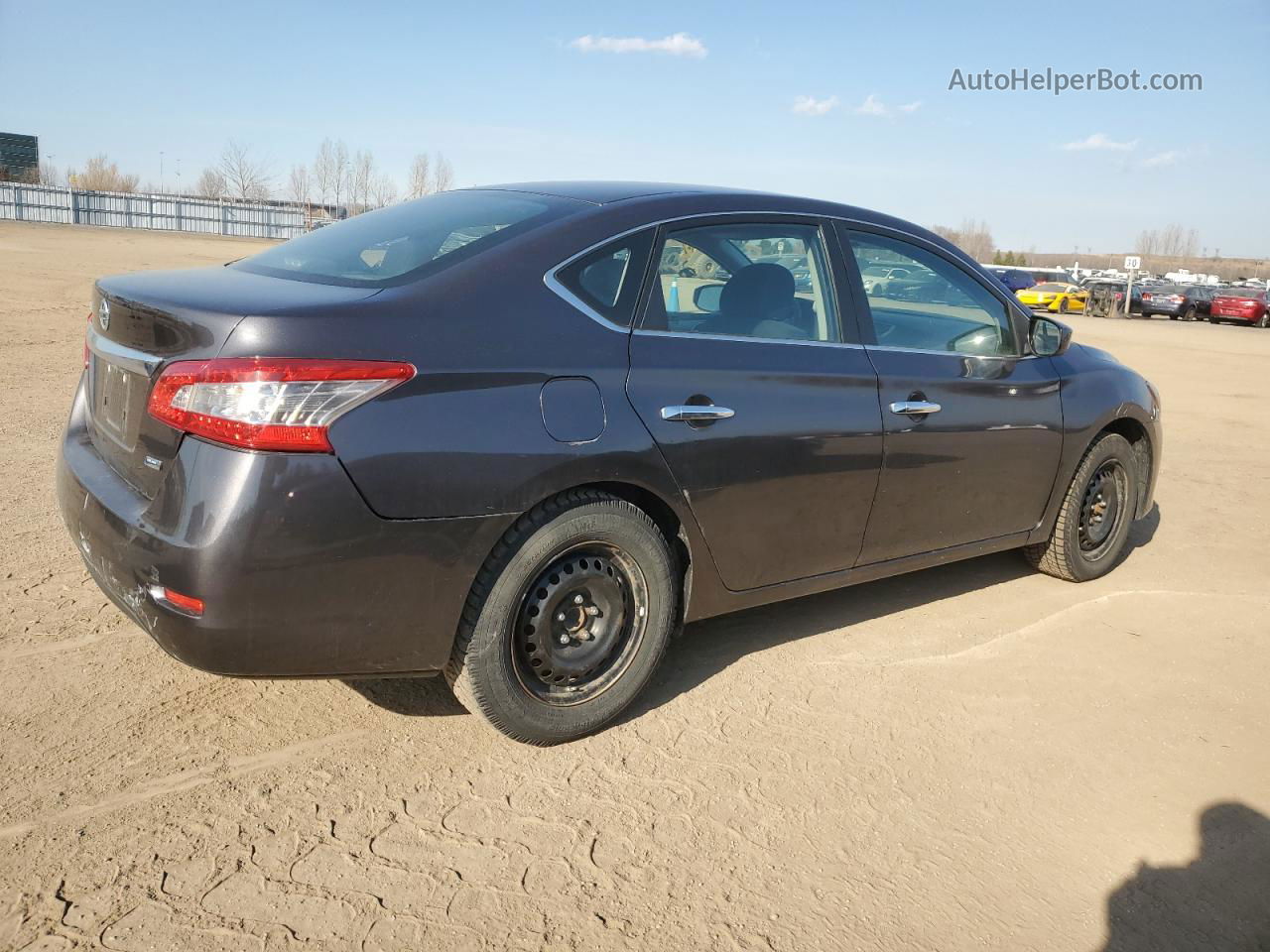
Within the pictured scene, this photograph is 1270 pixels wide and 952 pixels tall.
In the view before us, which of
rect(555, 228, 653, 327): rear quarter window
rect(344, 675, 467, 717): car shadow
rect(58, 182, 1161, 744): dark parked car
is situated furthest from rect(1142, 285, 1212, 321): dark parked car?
rect(344, 675, 467, 717): car shadow

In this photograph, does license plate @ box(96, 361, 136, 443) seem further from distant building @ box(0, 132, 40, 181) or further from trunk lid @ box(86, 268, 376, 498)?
distant building @ box(0, 132, 40, 181)

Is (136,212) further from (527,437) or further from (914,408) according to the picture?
(527,437)

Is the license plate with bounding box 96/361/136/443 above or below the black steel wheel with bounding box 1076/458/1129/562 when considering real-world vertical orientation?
above

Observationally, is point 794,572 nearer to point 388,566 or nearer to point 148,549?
point 388,566

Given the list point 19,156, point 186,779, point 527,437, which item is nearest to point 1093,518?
point 527,437

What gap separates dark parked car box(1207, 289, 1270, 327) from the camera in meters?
39.7

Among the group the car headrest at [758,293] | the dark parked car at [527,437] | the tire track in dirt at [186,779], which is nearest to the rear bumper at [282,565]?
the dark parked car at [527,437]

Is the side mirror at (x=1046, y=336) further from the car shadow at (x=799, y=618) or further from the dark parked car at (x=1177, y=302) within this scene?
the dark parked car at (x=1177, y=302)

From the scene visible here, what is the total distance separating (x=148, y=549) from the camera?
2750 millimetres

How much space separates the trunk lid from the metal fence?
71619mm

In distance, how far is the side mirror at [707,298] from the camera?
357cm

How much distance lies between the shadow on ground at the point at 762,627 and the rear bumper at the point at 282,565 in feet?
2.25

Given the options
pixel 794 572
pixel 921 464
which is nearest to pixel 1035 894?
pixel 794 572

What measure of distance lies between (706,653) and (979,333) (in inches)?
70.1
